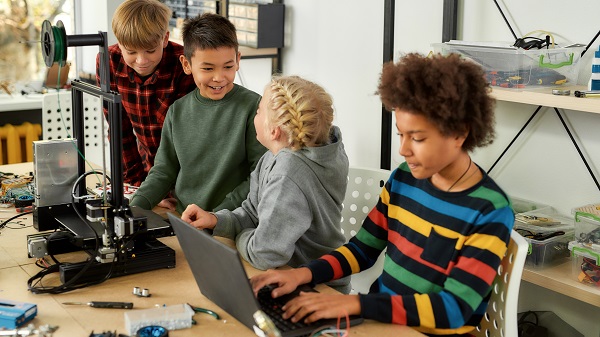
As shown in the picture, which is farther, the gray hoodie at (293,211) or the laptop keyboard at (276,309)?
the gray hoodie at (293,211)

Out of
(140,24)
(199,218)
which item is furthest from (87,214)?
(140,24)

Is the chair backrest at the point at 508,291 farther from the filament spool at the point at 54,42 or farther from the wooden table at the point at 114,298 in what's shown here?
the filament spool at the point at 54,42

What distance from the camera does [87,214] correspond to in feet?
6.06

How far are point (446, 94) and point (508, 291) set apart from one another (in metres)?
0.44

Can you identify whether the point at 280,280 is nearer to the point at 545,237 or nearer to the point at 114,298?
the point at 114,298

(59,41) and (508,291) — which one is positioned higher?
(59,41)

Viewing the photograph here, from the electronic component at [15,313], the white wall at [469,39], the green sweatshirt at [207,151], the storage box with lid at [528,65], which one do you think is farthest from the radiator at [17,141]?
the electronic component at [15,313]

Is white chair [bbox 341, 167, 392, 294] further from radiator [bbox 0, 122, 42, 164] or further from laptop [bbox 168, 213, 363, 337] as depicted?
radiator [bbox 0, 122, 42, 164]

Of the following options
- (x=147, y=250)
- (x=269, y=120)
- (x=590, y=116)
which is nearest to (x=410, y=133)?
Result: (x=269, y=120)

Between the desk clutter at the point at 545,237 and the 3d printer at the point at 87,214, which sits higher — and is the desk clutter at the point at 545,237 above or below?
below

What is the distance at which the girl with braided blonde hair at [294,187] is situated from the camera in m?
1.81

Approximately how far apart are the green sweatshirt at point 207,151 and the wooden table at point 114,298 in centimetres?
28

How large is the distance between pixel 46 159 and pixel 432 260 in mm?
Answer: 1033

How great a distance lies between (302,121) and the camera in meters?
1.87
